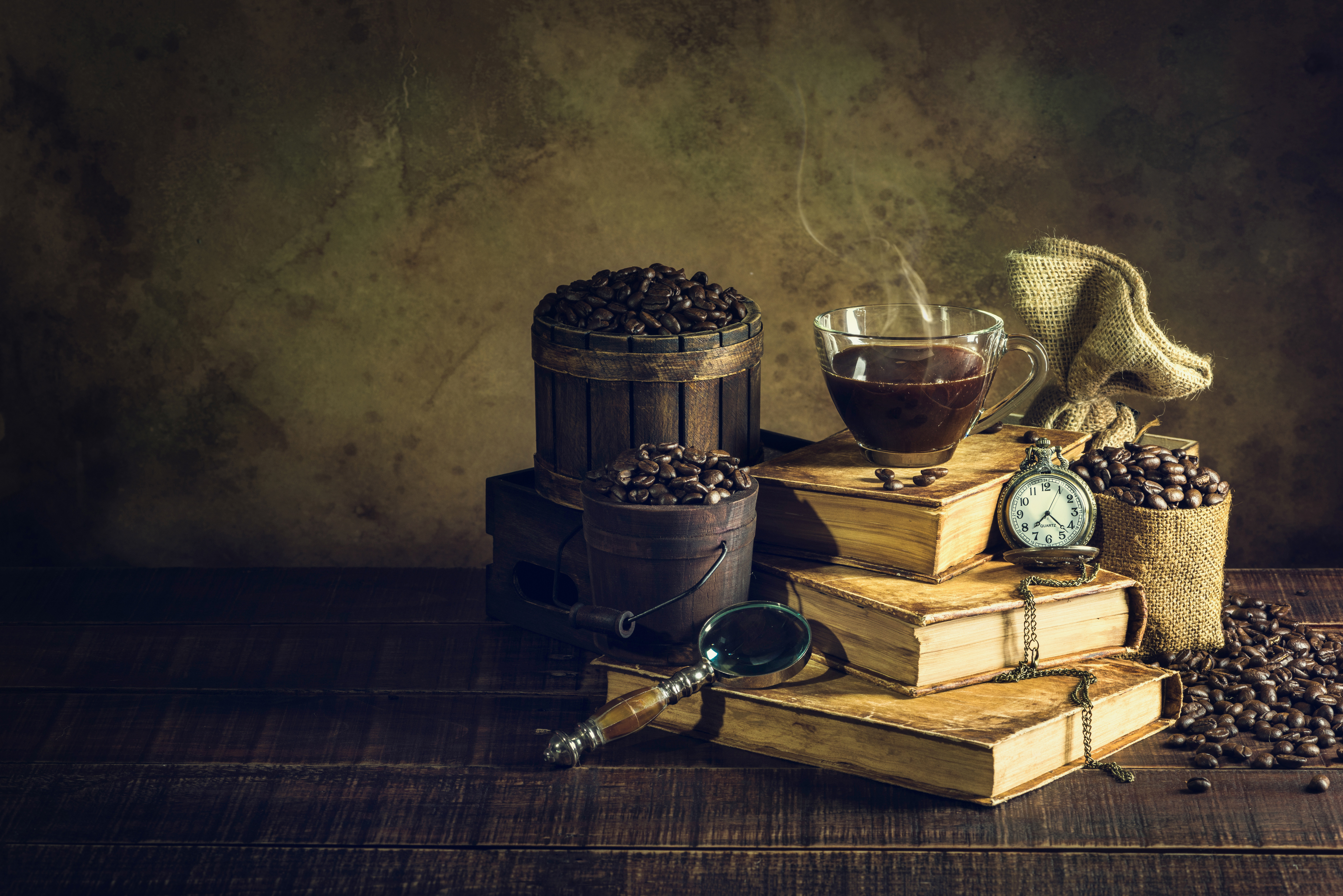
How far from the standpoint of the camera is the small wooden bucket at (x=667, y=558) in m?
2.01

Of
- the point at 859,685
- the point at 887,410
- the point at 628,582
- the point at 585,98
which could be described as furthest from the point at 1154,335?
the point at 585,98

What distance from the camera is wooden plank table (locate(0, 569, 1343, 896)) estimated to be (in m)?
1.66

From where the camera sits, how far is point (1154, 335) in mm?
2377

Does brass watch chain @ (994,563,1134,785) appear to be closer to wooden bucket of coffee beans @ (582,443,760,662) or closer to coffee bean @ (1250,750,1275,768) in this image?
coffee bean @ (1250,750,1275,768)

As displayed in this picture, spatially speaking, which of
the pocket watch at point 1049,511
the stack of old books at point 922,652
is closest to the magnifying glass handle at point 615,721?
the stack of old books at point 922,652

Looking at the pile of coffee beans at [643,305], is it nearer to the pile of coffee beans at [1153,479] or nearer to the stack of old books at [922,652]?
the stack of old books at [922,652]

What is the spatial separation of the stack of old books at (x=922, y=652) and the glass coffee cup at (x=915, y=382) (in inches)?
2.5

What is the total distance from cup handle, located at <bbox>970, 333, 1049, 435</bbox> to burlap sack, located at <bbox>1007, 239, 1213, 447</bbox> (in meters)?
0.07

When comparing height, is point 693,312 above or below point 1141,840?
above

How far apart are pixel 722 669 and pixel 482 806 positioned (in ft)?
1.39

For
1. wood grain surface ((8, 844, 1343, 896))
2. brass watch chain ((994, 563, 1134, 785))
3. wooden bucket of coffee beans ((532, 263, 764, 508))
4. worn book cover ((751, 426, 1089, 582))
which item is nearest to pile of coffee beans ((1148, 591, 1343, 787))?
brass watch chain ((994, 563, 1134, 785))

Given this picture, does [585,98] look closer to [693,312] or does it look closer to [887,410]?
Result: [693,312]

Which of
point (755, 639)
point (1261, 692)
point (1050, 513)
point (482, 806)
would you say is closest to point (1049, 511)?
point (1050, 513)

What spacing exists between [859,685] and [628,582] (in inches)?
16.1
